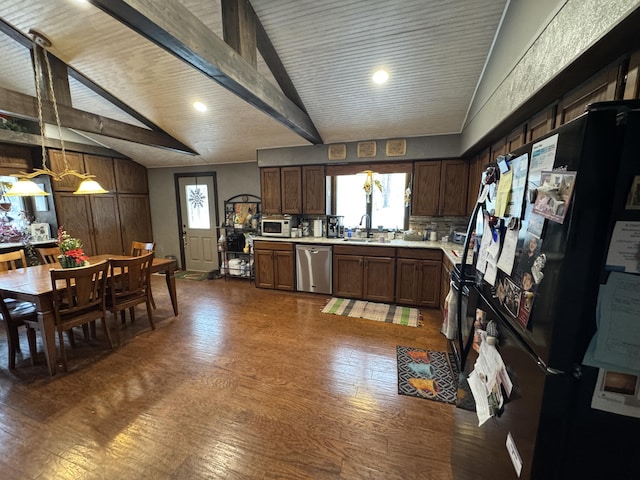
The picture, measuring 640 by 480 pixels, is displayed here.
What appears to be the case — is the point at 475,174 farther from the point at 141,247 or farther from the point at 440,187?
the point at 141,247

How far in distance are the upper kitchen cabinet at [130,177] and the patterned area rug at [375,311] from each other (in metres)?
5.21

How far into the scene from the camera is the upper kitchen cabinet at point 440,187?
12.5 ft

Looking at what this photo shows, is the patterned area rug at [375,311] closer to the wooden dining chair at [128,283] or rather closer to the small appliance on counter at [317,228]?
the small appliance on counter at [317,228]

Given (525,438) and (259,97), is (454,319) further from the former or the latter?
(259,97)

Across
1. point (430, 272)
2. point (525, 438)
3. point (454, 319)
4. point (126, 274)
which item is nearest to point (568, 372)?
point (525, 438)

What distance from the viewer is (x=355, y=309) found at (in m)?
3.85

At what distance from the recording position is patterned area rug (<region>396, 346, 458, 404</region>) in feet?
7.06

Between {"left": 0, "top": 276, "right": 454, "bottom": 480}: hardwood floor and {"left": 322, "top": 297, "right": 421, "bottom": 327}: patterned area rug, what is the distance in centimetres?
32

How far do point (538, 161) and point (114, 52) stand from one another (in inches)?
160

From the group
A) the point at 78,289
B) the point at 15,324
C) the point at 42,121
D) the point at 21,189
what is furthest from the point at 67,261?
the point at 42,121

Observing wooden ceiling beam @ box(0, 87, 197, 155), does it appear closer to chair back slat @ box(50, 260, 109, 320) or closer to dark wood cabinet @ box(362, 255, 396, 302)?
chair back slat @ box(50, 260, 109, 320)

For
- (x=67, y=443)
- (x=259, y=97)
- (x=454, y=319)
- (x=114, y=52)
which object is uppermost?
(x=114, y=52)

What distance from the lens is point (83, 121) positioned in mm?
3451

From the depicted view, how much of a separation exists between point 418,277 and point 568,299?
3270mm
